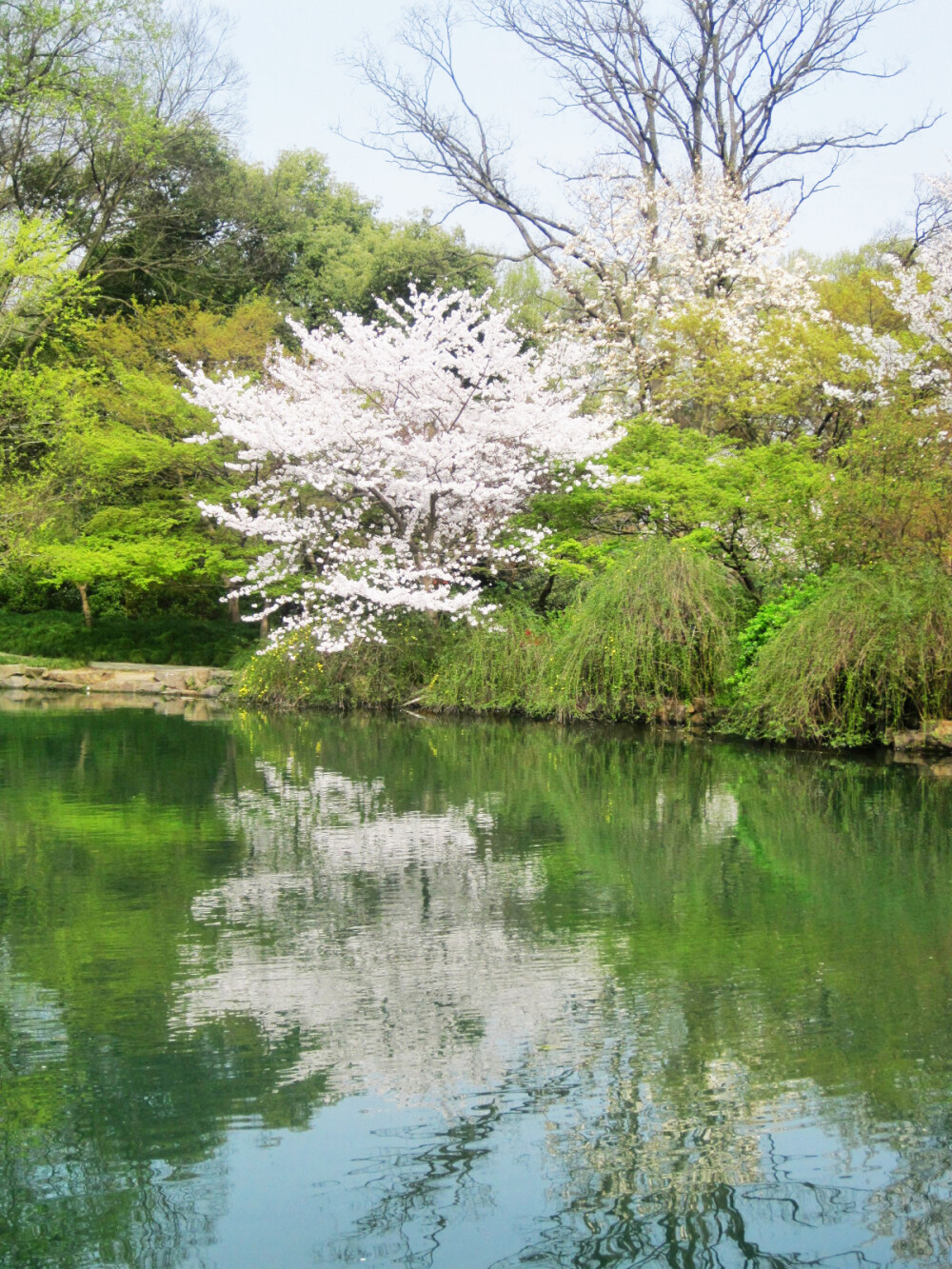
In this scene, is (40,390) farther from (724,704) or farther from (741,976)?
(741,976)

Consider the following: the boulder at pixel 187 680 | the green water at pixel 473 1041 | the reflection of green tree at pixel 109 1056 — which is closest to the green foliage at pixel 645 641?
the green water at pixel 473 1041

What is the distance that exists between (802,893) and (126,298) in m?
24.9

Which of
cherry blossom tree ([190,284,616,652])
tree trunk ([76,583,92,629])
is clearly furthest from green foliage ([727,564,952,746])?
tree trunk ([76,583,92,629])

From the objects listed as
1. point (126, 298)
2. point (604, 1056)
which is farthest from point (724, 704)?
point (126, 298)

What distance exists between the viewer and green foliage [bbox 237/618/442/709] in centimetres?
1781

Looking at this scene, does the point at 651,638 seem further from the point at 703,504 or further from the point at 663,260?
the point at 663,260

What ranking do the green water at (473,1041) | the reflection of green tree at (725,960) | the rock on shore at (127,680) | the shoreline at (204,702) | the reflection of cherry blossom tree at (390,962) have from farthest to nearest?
the rock on shore at (127,680) → the shoreline at (204,702) → the reflection of cherry blossom tree at (390,962) → the reflection of green tree at (725,960) → the green water at (473,1041)

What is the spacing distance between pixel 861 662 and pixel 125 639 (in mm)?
15926

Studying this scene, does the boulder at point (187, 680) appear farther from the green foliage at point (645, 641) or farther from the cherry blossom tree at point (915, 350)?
the cherry blossom tree at point (915, 350)

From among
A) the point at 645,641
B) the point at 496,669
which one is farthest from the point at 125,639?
the point at 645,641

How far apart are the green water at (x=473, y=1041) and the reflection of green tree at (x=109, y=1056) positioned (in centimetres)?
1

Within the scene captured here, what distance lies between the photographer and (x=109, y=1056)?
399 centimetres

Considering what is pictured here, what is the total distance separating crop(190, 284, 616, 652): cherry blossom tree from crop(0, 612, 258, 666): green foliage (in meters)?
5.59

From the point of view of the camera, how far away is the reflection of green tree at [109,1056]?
9.93 ft
